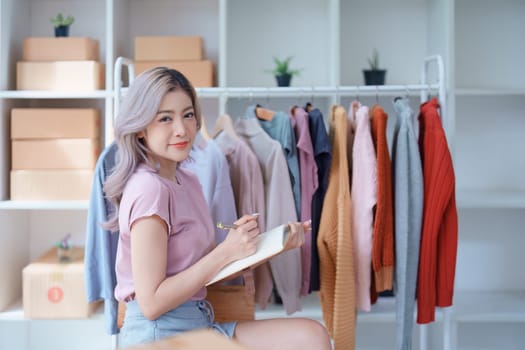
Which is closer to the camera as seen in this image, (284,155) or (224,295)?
(224,295)

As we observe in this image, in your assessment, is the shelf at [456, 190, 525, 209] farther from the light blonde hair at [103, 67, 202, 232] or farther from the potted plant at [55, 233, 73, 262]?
the potted plant at [55, 233, 73, 262]

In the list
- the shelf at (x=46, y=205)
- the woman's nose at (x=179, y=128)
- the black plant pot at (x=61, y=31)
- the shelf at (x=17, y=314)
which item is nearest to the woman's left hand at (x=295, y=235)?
the woman's nose at (x=179, y=128)

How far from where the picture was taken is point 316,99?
307 centimetres

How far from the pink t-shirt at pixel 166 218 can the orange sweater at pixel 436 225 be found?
0.81 m

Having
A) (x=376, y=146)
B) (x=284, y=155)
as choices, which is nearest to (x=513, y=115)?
(x=376, y=146)

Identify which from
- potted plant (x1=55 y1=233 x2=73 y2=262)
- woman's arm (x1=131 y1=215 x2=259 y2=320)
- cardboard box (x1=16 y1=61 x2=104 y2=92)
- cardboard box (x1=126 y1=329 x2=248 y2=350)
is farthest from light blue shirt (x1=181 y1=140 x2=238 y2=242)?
cardboard box (x1=126 y1=329 x2=248 y2=350)

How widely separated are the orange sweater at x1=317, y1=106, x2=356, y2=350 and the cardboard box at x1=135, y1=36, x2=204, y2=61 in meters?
0.71

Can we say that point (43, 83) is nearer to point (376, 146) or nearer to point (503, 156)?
point (376, 146)

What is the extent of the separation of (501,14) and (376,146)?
48.8 inches

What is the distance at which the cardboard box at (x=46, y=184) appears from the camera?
273 centimetres

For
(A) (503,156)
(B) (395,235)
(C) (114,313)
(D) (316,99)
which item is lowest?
(C) (114,313)

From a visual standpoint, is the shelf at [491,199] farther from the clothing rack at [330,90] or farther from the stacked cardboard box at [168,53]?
the stacked cardboard box at [168,53]

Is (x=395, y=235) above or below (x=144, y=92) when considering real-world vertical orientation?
below

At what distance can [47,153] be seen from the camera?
2742 millimetres
